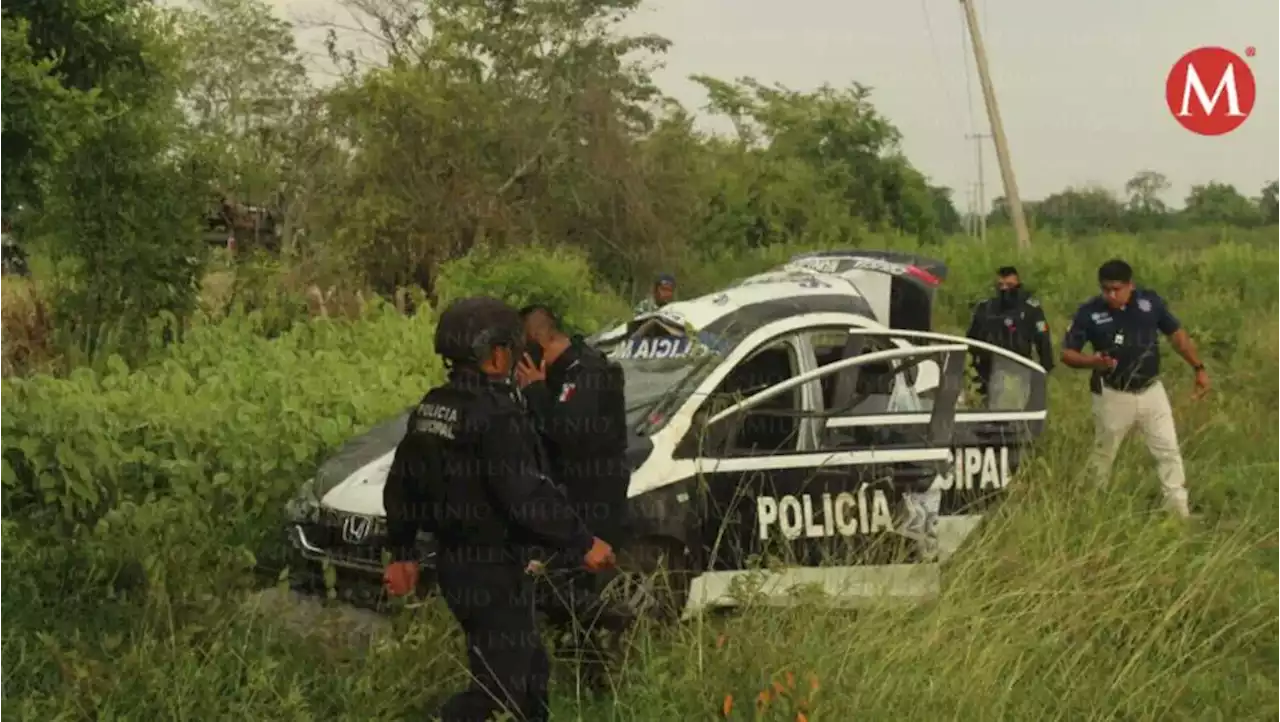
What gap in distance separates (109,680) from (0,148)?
2.56 metres

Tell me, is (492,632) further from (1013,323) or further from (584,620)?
(1013,323)

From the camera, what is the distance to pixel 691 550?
5.15m

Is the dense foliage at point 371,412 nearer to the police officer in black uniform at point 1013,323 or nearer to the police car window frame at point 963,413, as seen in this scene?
the police car window frame at point 963,413

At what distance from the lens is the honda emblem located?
17.1 feet

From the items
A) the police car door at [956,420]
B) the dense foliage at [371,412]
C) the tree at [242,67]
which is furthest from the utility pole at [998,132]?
the police car door at [956,420]

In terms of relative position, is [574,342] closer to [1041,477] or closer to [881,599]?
[881,599]

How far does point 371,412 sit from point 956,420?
127 inches

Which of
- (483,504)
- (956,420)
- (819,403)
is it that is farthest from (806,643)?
(956,420)

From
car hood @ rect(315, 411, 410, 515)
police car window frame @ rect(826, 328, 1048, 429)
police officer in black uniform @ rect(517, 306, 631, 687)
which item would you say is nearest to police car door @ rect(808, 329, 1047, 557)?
police car window frame @ rect(826, 328, 1048, 429)

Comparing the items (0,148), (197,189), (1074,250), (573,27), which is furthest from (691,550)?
(1074,250)

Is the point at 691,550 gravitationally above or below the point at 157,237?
below

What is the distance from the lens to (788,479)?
5.37 metres

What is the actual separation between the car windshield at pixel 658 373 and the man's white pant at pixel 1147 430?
99.9 inches

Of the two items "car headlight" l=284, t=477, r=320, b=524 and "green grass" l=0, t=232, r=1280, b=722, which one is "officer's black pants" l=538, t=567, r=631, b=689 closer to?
"green grass" l=0, t=232, r=1280, b=722
